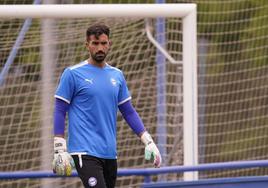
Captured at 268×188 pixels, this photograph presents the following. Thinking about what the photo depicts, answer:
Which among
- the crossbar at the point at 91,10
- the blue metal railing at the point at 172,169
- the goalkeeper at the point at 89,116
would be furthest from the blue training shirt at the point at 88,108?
the crossbar at the point at 91,10

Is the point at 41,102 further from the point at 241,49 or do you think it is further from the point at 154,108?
the point at 241,49

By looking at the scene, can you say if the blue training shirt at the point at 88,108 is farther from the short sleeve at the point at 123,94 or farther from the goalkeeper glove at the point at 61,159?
the short sleeve at the point at 123,94

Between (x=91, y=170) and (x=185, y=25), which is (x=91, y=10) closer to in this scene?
(x=185, y=25)

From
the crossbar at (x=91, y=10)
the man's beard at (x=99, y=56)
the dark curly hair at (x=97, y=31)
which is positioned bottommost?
the man's beard at (x=99, y=56)

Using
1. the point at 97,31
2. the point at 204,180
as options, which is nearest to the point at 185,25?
the point at 204,180

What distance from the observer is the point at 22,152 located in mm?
9727

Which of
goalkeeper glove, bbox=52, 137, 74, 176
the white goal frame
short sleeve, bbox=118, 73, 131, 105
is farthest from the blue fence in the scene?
goalkeeper glove, bbox=52, 137, 74, 176

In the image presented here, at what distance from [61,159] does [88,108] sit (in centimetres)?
41

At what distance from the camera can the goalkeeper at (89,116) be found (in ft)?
22.7

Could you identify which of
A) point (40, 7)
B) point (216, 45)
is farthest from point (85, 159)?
point (216, 45)

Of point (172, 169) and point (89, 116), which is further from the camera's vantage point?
point (172, 169)

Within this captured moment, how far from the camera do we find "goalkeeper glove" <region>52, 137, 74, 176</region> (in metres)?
6.89

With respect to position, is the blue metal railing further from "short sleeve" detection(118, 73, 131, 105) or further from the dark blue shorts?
the dark blue shorts

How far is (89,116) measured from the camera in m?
7.00
